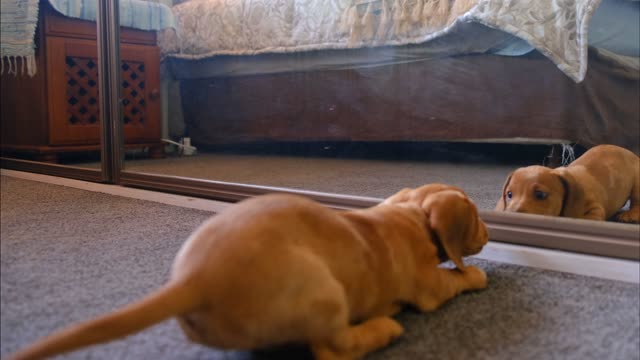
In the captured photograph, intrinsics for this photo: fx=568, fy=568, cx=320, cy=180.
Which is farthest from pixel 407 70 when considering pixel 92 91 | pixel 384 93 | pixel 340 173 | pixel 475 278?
pixel 475 278

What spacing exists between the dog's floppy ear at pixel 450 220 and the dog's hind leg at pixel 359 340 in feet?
0.43

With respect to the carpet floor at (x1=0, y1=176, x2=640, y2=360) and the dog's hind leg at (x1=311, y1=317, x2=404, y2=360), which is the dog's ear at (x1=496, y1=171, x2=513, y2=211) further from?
the dog's hind leg at (x1=311, y1=317, x2=404, y2=360)

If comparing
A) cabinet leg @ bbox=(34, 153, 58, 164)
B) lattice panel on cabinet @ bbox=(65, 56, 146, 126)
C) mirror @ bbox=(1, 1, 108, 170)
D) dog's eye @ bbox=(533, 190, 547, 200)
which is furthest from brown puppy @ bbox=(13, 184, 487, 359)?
cabinet leg @ bbox=(34, 153, 58, 164)

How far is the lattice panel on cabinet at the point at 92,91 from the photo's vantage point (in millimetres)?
1776

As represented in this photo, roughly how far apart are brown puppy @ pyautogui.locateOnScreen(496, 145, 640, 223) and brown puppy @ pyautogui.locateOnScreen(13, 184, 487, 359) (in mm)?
334

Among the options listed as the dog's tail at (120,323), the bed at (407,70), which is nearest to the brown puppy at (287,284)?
the dog's tail at (120,323)

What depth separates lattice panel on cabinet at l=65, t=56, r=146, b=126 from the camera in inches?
69.9

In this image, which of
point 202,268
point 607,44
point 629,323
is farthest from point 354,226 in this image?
point 607,44

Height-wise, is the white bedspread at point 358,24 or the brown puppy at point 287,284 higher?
the white bedspread at point 358,24

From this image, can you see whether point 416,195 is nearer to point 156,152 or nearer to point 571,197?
point 571,197

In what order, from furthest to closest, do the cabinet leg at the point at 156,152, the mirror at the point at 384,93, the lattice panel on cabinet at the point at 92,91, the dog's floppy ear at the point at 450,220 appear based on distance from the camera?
the cabinet leg at the point at 156,152, the lattice panel on cabinet at the point at 92,91, the mirror at the point at 384,93, the dog's floppy ear at the point at 450,220

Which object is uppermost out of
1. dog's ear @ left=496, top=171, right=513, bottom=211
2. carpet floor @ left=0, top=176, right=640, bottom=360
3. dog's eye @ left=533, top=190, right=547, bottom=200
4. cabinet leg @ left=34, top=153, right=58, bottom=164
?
dog's eye @ left=533, top=190, right=547, bottom=200

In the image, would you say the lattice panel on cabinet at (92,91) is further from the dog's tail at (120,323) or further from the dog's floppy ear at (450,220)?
the dog's tail at (120,323)

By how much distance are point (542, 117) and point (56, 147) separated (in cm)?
160
